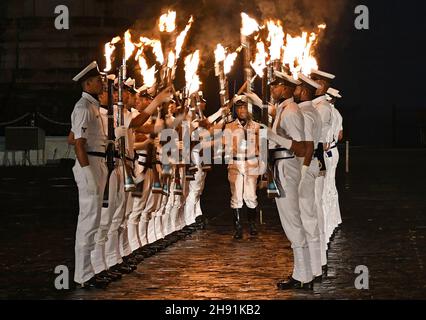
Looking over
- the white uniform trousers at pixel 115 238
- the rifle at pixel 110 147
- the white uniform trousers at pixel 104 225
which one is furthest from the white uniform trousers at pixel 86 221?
the white uniform trousers at pixel 115 238

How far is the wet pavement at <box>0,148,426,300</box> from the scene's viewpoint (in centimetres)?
1149

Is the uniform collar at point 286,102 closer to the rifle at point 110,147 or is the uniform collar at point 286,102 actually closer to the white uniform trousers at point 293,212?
the white uniform trousers at point 293,212

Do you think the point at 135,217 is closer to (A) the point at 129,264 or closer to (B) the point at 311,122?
(A) the point at 129,264

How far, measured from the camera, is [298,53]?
17.8 metres

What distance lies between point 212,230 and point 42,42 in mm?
35193

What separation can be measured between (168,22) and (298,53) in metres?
3.11

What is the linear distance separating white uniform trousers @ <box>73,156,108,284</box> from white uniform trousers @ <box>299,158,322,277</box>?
2.20 m

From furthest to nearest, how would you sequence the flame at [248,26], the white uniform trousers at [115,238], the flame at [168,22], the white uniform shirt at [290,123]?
the flame at [168,22] < the flame at [248,26] < the white uniform trousers at [115,238] < the white uniform shirt at [290,123]

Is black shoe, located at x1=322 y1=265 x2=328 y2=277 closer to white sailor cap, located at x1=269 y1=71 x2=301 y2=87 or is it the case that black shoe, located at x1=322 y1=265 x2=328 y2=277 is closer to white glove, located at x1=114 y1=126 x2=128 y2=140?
white sailor cap, located at x1=269 y1=71 x2=301 y2=87

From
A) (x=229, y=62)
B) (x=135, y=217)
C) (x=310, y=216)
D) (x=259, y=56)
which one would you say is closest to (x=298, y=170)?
(x=310, y=216)

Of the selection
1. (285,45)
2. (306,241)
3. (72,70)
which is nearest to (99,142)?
(306,241)

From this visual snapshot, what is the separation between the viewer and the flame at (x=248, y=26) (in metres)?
15.0

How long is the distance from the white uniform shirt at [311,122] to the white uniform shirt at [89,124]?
7.23 feet
